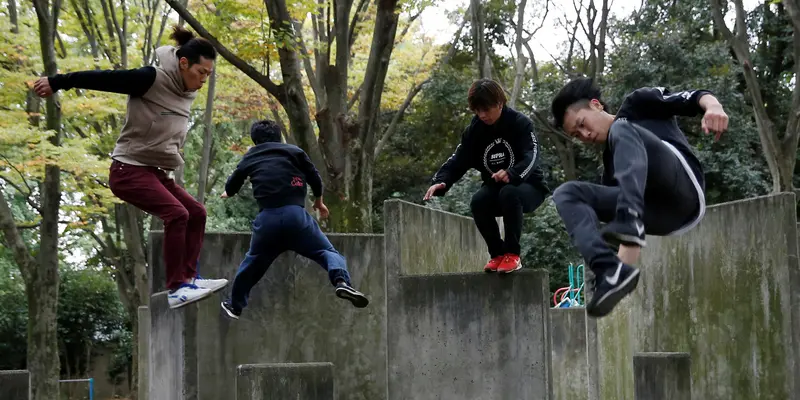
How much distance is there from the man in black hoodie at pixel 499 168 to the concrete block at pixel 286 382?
4.48 feet

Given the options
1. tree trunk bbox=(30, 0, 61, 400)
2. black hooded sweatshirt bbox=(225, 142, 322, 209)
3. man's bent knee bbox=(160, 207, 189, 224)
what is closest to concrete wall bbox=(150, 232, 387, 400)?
black hooded sweatshirt bbox=(225, 142, 322, 209)

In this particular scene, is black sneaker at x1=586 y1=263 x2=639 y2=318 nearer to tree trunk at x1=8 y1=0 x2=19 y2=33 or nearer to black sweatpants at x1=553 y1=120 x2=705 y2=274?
black sweatpants at x1=553 y1=120 x2=705 y2=274

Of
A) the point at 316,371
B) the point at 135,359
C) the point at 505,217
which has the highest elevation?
the point at 505,217

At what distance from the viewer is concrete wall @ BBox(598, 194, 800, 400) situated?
6160mm

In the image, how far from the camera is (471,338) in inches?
244

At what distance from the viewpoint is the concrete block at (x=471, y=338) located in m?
6.00

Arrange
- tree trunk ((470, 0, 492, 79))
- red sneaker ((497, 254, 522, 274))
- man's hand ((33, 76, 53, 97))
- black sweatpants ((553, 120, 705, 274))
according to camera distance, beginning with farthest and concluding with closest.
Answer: tree trunk ((470, 0, 492, 79)), red sneaker ((497, 254, 522, 274)), man's hand ((33, 76, 53, 97)), black sweatpants ((553, 120, 705, 274))

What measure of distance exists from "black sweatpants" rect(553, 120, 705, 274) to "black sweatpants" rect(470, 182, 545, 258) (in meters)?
1.24

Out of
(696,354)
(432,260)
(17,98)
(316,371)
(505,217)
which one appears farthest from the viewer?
(17,98)

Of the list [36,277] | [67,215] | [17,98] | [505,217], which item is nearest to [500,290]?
[505,217]

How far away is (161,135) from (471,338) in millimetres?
2627

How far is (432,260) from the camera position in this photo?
24.2 feet

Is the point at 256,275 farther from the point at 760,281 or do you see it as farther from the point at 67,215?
the point at 67,215

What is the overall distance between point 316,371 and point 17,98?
11.2 metres
